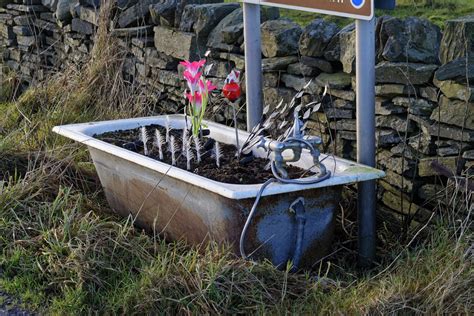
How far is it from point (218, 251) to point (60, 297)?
2.30 ft

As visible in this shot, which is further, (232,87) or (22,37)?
(22,37)

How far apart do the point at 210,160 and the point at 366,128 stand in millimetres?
816

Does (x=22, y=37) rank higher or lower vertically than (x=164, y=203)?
higher

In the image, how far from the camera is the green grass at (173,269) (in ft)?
11.6

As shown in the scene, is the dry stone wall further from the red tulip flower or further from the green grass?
the red tulip flower

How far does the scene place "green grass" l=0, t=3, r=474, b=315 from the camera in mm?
3529

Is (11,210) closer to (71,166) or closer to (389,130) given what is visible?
(71,166)

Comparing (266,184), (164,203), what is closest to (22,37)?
(164,203)

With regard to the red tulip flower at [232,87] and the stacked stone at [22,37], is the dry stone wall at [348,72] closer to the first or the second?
the red tulip flower at [232,87]

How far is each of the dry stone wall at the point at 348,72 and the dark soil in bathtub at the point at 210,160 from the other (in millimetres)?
507

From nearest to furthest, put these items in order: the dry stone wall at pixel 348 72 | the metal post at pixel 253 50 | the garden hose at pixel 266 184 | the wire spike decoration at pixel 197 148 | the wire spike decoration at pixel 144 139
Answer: the garden hose at pixel 266 184 < the dry stone wall at pixel 348 72 < the wire spike decoration at pixel 197 148 < the wire spike decoration at pixel 144 139 < the metal post at pixel 253 50

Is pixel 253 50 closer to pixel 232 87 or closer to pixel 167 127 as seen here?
pixel 232 87

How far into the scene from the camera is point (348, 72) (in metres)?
4.43

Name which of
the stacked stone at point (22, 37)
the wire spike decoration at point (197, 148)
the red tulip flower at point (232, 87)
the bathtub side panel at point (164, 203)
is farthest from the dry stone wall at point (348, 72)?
the stacked stone at point (22, 37)
